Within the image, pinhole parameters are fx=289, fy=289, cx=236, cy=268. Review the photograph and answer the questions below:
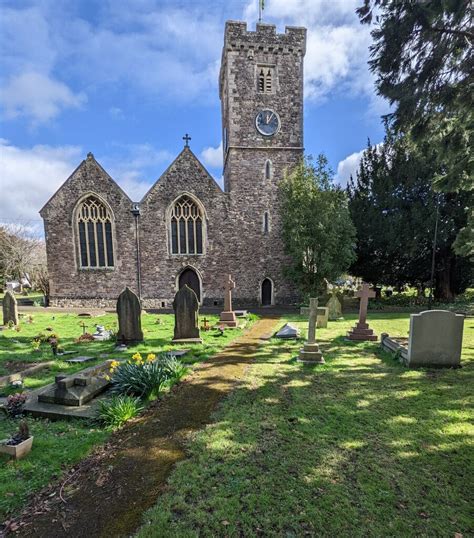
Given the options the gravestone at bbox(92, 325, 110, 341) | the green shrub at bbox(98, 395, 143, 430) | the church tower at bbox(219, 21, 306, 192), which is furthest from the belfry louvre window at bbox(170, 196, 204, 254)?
the green shrub at bbox(98, 395, 143, 430)

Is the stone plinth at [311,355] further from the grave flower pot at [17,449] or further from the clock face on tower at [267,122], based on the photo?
the clock face on tower at [267,122]

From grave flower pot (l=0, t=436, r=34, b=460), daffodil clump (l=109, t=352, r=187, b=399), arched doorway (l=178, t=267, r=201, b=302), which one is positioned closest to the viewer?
grave flower pot (l=0, t=436, r=34, b=460)

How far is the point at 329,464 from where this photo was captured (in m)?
3.21

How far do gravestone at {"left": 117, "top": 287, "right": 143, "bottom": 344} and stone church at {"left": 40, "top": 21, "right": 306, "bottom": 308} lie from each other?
10.2 m

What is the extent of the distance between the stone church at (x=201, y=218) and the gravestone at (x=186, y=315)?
9.88 meters

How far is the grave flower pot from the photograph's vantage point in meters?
3.24

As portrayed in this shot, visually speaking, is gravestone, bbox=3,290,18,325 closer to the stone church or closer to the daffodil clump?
the stone church

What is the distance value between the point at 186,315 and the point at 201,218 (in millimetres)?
11017

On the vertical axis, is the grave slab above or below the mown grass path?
below

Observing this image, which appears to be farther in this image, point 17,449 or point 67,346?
point 67,346

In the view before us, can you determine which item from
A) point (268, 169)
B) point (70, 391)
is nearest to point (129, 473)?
point (70, 391)

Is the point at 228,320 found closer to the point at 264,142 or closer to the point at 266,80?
the point at 264,142

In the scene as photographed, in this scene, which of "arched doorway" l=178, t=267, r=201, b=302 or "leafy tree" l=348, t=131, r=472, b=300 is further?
"arched doorway" l=178, t=267, r=201, b=302

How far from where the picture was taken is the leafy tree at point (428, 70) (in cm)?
588
